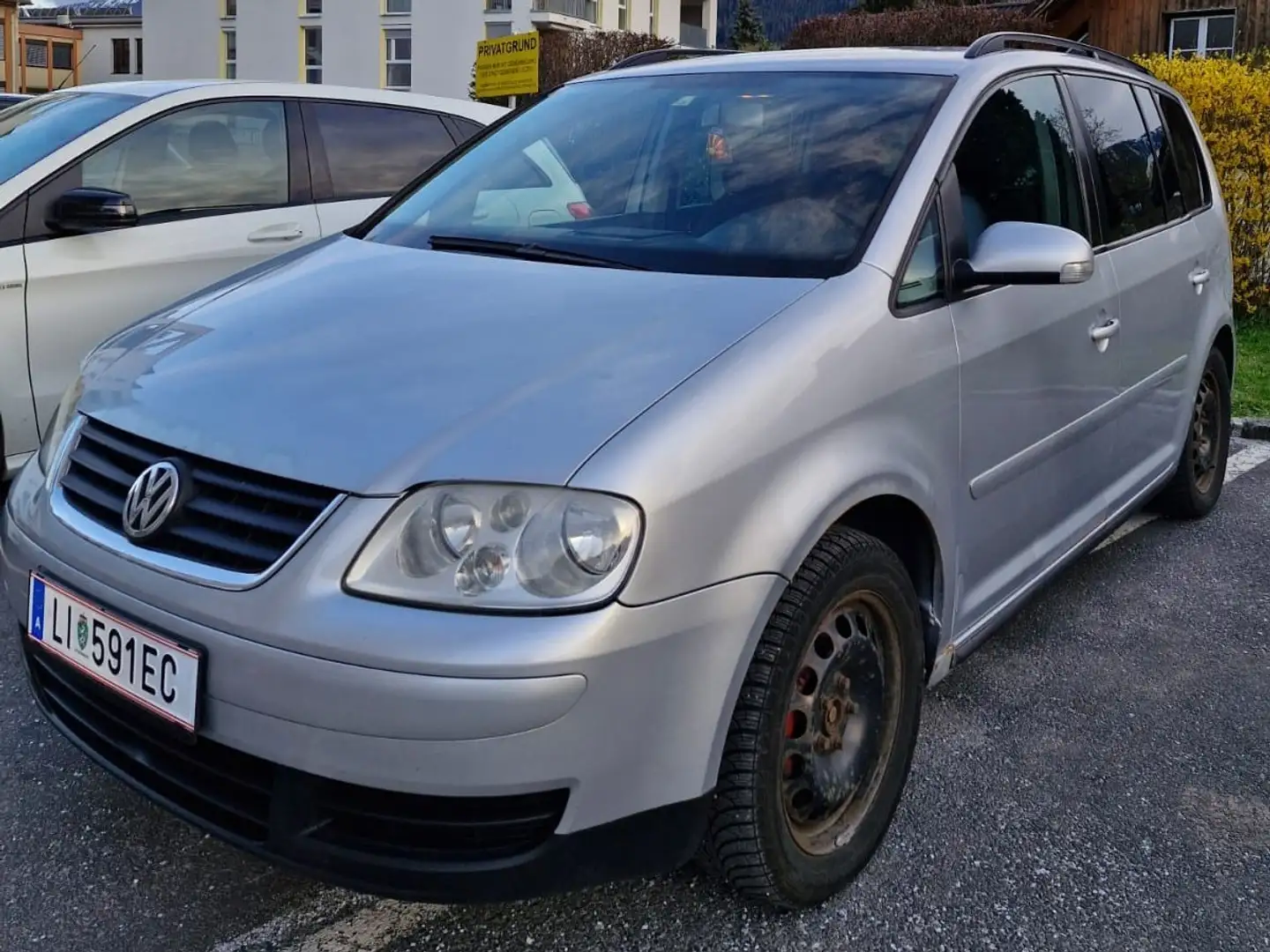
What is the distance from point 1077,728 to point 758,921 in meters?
1.27

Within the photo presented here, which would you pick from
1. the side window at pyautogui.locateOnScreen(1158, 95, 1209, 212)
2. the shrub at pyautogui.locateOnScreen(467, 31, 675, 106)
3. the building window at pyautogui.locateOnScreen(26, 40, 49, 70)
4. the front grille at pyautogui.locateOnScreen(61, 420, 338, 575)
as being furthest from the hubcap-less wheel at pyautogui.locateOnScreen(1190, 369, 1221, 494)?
the building window at pyautogui.locateOnScreen(26, 40, 49, 70)

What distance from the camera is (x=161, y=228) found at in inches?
190

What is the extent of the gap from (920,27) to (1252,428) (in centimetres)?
2237

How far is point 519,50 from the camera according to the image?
11852 mm

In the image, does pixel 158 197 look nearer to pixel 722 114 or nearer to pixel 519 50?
pixel 722 114

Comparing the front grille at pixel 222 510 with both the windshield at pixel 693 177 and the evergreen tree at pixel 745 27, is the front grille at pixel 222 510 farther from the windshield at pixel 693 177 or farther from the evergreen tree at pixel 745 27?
the evergreen tree at pixel 745 27

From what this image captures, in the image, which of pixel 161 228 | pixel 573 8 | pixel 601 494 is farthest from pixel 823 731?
pixel 573 8

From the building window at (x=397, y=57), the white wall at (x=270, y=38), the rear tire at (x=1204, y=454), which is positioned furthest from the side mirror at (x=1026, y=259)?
the white wall at (x=270, y=38)

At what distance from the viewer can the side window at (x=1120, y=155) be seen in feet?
11.9

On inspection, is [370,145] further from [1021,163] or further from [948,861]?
[948,861]

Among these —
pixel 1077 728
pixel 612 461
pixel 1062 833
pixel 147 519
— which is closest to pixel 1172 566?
pixel 1077 728

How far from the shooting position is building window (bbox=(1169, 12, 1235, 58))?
71.7ft

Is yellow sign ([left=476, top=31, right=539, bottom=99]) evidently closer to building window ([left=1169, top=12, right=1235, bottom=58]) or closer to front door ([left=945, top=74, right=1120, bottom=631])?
front door ([left=945, top=74, right=1120, bottom=631])

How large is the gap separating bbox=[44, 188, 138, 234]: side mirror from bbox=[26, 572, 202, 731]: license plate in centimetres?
250
